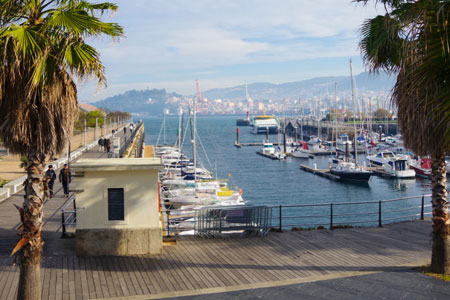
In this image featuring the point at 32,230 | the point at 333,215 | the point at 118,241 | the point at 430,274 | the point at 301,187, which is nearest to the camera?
the point at 32,230

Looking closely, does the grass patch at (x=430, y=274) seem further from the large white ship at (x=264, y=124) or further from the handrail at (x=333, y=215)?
the large white ship at (x=264, y=124)

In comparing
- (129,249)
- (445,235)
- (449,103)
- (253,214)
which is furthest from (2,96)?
(445,235)

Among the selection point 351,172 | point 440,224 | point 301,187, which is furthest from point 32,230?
point 351,172

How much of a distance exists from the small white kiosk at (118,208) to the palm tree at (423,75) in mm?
5413

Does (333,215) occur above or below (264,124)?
below

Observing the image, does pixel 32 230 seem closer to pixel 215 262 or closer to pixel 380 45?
pixel 215 262

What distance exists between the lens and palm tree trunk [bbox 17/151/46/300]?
23.7ft

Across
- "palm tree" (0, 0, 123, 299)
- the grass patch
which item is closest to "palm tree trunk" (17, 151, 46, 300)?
"palm tree" (0, 0, 123, 299)

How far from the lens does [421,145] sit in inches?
366

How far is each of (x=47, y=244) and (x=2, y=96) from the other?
505 centimetres

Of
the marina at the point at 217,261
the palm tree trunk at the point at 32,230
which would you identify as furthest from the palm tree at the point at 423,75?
the palm tree trunk at the point at 32,230

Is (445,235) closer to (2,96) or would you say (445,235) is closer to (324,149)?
(2,96)

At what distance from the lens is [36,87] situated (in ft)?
24.1

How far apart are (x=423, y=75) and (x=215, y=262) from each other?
611 centimetres
